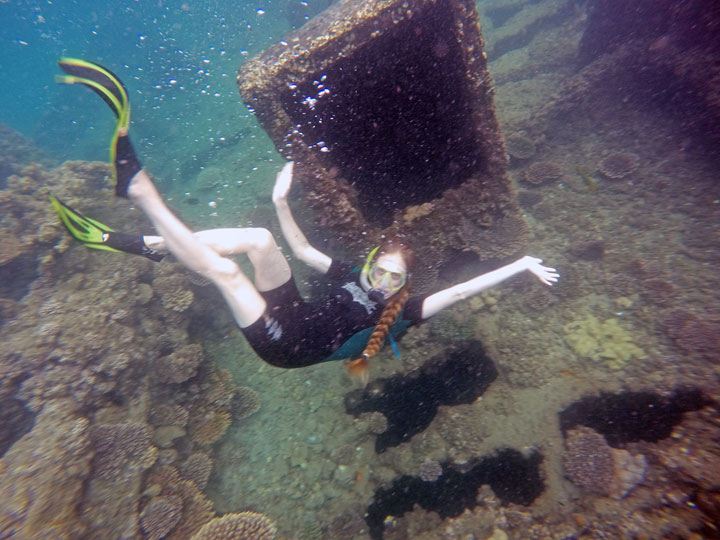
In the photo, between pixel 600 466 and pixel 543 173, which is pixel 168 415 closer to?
pixel 600 466

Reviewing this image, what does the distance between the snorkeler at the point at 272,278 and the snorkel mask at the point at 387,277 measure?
0.04 ft

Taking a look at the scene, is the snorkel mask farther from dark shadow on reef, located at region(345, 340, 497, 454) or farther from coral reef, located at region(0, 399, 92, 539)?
coral reef, located at region(0, 399, 92, 539)

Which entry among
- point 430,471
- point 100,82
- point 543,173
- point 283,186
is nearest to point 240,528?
point 430,471

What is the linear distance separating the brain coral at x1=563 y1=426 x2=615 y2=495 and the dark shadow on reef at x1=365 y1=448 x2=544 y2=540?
0.33m

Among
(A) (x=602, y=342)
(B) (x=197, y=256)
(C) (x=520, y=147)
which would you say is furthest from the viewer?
(C) (x=520, y=147)

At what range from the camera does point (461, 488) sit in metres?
3.87

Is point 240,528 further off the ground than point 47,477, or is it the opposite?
point 47,477

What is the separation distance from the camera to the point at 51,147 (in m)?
22.2

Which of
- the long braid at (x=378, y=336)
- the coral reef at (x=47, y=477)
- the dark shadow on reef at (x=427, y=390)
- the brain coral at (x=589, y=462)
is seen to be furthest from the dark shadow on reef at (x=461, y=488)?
the coral reef at (x=47, y=477)

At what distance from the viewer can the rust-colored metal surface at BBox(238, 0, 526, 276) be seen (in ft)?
12.2

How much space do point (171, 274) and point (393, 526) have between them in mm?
5927

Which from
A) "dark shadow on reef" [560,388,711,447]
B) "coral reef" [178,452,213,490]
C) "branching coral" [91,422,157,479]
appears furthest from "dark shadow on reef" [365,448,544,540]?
"branching coral" [91,422,157,479]

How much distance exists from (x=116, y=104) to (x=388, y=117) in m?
2.80

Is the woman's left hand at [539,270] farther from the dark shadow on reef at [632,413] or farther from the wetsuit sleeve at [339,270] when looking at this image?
the wetsuit sleeve at [339,270]
